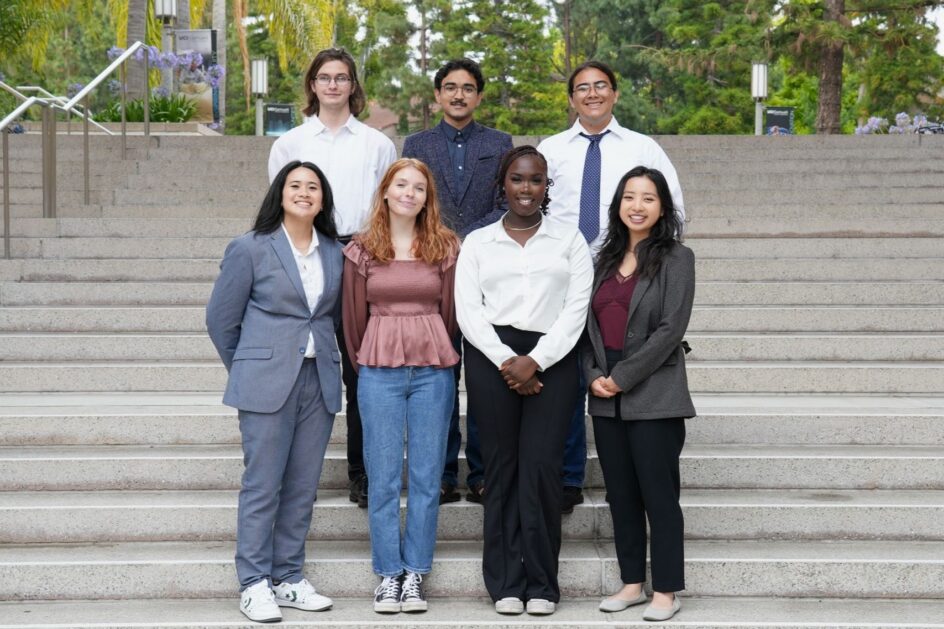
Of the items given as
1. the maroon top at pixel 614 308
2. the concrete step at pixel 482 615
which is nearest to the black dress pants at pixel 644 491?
the concrete step at pixel 482 615

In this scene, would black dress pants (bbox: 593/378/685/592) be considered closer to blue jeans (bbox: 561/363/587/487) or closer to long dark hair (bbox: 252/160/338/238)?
blue jeans (bbox: 561/363/587/487)

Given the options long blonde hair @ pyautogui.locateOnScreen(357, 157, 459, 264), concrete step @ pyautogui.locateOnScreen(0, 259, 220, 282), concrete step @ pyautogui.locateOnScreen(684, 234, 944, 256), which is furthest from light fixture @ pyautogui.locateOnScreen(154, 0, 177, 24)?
long blonde hair @ pyautogui.locateOnScreen(357, 157, 459, 264)

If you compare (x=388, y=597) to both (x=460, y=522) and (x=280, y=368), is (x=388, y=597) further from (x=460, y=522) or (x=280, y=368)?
(x=280, y=368)

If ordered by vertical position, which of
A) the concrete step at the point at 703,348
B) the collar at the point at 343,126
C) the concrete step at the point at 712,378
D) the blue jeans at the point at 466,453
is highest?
the collar at the point at 343,126

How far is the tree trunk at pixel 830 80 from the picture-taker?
18953 mm

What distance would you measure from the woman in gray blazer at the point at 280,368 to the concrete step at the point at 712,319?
2.71 metres

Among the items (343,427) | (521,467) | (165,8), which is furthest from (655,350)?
(165,8)

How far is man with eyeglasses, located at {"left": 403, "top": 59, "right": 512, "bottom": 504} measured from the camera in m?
4.79

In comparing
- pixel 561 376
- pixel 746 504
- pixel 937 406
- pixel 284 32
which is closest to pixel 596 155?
pixel 561 376

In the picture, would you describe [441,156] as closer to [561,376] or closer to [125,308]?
[561,376]

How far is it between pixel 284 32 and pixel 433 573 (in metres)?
22.4

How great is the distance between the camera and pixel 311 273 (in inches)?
175

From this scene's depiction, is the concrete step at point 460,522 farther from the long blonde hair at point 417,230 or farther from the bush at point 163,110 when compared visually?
the bush at point 163,110

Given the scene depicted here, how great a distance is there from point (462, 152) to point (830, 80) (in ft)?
53.0
